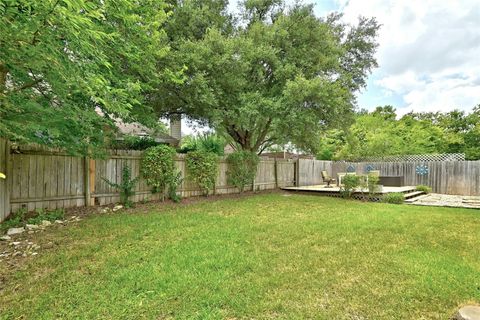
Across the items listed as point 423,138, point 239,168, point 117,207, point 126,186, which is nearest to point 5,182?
point 117,207

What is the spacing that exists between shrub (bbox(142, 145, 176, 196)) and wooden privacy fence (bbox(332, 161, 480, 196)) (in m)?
12.8

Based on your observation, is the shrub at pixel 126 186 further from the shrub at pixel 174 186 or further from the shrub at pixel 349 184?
the shrub at pixel 349 184

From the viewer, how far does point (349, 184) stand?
405 inches

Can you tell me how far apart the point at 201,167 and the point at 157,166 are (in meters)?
1.71

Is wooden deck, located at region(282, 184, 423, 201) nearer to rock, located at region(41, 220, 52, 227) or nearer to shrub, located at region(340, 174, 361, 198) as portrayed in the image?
shrub, located at region(340, 174, 361, 198)

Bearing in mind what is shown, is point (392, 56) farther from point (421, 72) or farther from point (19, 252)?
point (19, 252)

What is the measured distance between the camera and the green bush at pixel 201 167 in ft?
28.9

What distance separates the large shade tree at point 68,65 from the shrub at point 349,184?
7.53 metres

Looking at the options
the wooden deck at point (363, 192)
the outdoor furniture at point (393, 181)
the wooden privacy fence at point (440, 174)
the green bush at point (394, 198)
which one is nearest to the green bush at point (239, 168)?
the wooden deck at point (363, 192)

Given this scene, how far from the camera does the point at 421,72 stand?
1544 cm

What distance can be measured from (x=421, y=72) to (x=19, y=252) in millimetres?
19200

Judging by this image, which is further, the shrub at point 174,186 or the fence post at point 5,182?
the shrub at point 174,186

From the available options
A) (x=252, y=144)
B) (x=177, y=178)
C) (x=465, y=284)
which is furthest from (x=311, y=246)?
(x=252, y=144)

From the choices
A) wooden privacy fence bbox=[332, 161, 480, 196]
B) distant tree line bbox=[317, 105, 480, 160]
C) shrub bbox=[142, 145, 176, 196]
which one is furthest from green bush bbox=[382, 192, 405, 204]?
distant tree line bbox=[317, 105, 480, 160]
